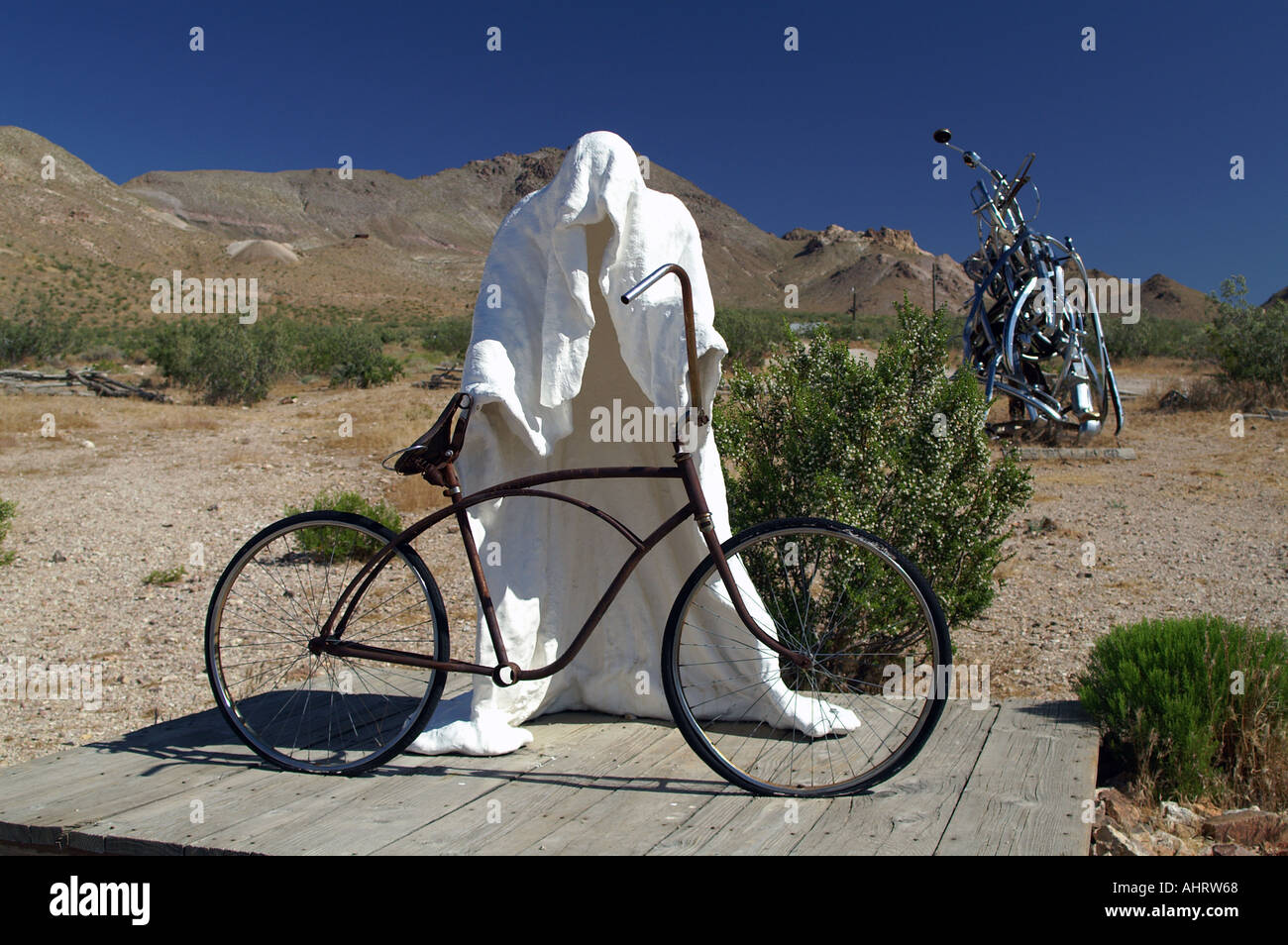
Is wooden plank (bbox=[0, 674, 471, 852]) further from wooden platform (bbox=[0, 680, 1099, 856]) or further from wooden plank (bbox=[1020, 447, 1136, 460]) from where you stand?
wooden plank (bbox=[1020, 447, 1136, 460])

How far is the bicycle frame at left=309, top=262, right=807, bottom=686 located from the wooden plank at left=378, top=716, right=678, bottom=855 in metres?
0.30

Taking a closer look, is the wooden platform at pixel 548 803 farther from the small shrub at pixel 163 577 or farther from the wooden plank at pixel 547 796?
the small shrub at pixel 163 577

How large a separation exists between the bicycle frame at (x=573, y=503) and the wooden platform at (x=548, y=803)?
0.33 meters

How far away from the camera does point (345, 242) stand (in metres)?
82.6

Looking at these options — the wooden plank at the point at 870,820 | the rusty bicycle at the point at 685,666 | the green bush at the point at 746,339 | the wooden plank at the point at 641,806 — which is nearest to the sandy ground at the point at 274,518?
the rusty bicycle at the point at 685,666

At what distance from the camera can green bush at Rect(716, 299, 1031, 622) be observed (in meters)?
4.44

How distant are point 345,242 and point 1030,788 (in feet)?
286

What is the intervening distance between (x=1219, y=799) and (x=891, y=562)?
5.90 feet

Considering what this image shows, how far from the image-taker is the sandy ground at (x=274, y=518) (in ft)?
17.5

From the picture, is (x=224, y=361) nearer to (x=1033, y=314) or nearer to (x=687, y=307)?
(x=1033, y=314)
